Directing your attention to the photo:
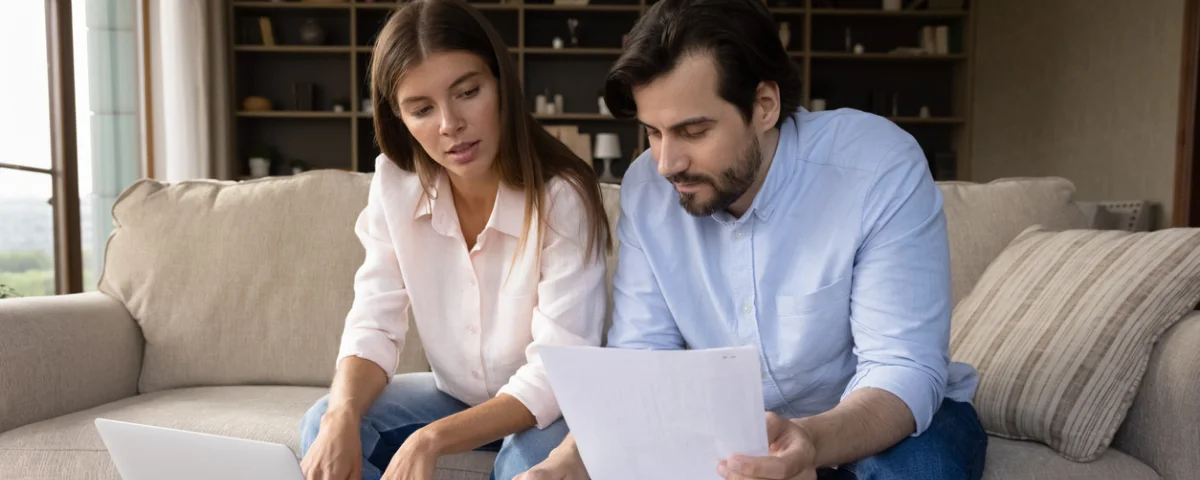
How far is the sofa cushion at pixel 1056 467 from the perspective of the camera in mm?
1277

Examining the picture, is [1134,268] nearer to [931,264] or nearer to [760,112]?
[931,264]

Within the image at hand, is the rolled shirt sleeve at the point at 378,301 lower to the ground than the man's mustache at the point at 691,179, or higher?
lower

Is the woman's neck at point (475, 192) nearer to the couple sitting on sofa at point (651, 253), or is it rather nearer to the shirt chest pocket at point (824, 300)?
the couple sitting on sofa at point (651, 253)

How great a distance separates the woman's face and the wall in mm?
3490

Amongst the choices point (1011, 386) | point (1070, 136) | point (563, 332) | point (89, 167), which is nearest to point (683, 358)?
point (563, 332)

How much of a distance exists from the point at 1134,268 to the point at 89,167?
3842 mm

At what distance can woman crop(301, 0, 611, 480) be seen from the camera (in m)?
1.25

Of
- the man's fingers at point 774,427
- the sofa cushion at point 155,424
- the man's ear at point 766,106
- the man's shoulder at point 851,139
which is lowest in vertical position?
the sofa cushion at point 155,424

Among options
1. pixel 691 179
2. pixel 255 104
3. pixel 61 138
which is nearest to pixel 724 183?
pixel 691 179

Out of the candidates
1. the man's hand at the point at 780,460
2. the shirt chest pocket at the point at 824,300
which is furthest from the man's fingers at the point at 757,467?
the shirt chest pocket at the point at 824,300

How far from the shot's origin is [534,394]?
1.22m

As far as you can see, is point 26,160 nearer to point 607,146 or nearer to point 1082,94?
point 607,146

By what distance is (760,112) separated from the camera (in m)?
1.27

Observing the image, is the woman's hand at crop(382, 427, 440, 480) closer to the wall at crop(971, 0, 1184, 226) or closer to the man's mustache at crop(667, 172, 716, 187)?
the man's mustache at crop(667, 172, 716, 187)
